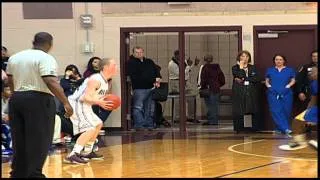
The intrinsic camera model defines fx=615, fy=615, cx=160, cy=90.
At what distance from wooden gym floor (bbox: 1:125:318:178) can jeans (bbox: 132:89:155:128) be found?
1.15 meters

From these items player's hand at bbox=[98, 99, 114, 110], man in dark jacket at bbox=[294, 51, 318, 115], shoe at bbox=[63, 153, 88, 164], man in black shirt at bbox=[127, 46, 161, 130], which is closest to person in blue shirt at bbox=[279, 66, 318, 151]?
player's hand at bbox=[98, 99, 114, 110]

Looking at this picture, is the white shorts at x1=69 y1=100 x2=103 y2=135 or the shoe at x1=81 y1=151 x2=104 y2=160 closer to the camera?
the white shorts at x1=69 y1=100 x2=103 y2=135

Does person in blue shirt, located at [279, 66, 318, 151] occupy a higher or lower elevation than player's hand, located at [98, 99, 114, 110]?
lower

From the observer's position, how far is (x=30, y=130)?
596 cm

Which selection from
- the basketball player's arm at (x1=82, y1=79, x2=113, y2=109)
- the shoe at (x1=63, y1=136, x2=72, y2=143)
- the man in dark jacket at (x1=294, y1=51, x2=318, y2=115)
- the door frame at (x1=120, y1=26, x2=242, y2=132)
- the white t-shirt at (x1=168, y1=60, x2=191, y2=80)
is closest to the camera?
the basketball player's arm at (x1=82, y1=79, x2=113, y2=109)

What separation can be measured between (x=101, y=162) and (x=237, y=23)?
6.04 meters

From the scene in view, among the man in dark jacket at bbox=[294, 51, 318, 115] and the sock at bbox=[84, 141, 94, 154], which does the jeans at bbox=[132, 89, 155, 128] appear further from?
the sock at bbox=[84, 141, 94, 154]

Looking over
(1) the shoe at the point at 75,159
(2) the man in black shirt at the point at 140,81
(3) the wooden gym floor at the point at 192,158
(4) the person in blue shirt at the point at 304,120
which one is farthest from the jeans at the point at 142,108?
(1) the shoe at the point at 75,159

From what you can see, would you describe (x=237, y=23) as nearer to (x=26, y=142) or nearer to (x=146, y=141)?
(x=146, y=141)

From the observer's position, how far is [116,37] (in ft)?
44.7

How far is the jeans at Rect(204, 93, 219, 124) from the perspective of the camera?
1473 centimetres

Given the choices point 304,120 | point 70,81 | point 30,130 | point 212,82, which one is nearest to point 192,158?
point 304,120

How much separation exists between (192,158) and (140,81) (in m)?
5.08

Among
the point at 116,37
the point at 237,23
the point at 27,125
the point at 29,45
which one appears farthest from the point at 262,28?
the point at 27,125
